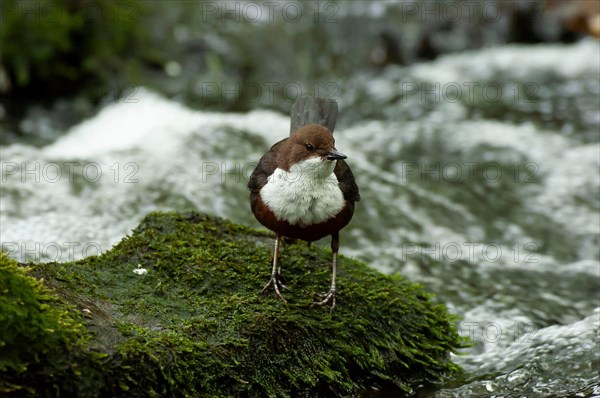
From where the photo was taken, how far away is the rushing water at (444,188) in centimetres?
482

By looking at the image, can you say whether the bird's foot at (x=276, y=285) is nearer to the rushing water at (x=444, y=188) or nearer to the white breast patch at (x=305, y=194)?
the white breast patch at (x=305, y=194)

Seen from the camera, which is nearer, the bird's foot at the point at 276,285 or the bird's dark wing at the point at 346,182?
the bird's foot at the point at 276,285

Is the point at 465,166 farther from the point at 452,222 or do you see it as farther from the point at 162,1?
the point at 162,1

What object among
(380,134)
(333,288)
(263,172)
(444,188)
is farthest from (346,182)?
(380,134)

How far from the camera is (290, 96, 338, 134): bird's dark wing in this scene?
441 centimetres

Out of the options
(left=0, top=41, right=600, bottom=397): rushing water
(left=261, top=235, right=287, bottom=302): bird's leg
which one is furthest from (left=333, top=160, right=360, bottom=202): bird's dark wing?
(left=0, top=41, right=600, bottom=397): rushing water

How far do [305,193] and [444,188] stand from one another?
3.81 m

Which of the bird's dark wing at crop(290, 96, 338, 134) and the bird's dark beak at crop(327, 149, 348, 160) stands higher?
the bird's dark wing at crop(290, 96, 338, 134)

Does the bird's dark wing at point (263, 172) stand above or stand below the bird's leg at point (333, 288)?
above

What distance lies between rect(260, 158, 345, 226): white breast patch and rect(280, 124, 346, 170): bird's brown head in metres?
0.02

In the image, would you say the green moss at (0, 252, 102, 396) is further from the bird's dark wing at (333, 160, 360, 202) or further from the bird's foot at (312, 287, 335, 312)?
the bird's dark wing at (333, 160, 360, 202)

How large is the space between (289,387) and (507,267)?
3.02m

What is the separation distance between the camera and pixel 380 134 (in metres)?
8.09

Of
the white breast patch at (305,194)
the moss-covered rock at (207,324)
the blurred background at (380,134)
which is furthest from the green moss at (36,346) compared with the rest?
the blurred background at (380,134)
